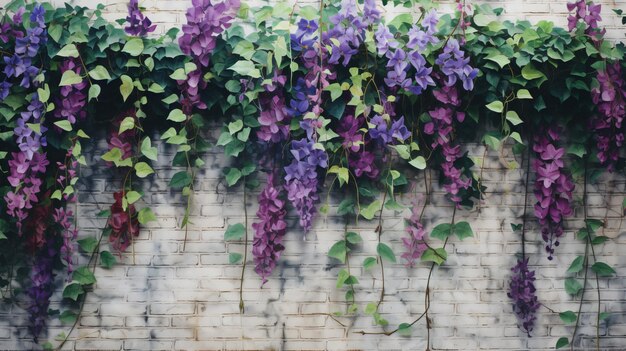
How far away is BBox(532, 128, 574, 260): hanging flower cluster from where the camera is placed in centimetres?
237

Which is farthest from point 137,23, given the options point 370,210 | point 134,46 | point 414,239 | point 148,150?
point 414,239

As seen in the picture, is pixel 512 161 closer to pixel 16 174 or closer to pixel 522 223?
pixel 522 223

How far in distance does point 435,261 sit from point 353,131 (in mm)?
656

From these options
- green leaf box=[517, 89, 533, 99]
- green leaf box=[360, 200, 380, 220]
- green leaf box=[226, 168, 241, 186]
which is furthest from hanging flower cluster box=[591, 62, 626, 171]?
green leaf box=[226, 168, 241, 186]

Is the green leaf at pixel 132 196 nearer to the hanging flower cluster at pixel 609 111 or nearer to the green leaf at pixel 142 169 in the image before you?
the green leaf at pixel 142 169

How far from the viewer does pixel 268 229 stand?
2.33m

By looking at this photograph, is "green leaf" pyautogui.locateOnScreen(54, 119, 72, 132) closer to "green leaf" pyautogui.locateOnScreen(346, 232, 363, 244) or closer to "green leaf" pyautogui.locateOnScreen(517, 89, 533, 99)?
"green leaf" pyautogui.locateOnScreen(346, 232, 363, 244)

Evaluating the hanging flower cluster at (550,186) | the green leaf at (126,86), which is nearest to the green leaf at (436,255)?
the hanging flower cluster at (550,186)

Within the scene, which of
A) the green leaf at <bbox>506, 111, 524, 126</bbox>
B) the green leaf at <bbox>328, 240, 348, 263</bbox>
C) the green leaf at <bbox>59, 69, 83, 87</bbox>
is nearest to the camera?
the green leaf at <bbox>59, 69, 83, 87</bbox>

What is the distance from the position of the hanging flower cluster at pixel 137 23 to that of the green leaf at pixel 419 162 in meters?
1.17

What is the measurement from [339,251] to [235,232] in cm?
44

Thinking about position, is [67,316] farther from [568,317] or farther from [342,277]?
[568,317]

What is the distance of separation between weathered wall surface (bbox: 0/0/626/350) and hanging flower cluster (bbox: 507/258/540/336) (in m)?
0.04

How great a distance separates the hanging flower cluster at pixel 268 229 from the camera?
2328 millimetres
